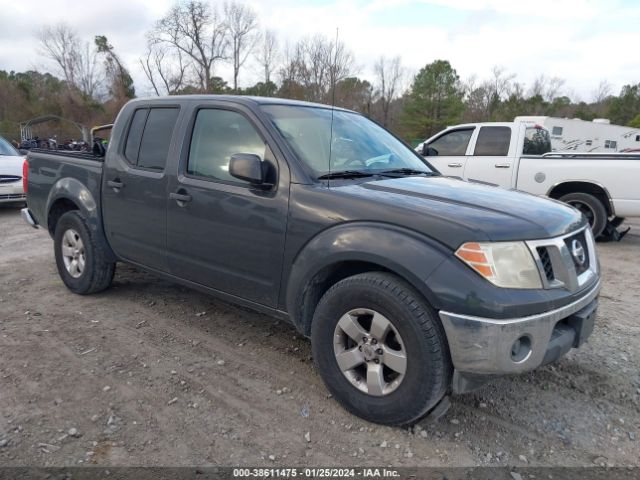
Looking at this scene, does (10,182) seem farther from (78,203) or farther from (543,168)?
(543,168)

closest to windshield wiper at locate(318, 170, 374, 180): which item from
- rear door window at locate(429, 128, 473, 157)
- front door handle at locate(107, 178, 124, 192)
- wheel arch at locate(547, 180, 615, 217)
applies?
front door handle at locate(107, 178, 124, 192)

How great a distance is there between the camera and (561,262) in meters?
2.56

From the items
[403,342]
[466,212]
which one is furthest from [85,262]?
[466,212]

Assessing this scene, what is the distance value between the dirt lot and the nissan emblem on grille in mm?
918

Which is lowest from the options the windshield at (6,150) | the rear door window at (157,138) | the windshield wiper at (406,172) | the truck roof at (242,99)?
the windshield at (6,150)

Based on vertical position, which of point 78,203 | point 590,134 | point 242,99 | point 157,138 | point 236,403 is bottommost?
point 236,403

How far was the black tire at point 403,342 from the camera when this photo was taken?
96.9 inches

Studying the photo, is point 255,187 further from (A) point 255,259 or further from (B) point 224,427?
(B) point 224,427

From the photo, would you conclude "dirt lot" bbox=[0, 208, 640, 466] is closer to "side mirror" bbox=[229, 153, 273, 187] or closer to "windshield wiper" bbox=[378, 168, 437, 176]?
"side mirror" bbox=[229, 153, 273, 187]

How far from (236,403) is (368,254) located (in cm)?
123

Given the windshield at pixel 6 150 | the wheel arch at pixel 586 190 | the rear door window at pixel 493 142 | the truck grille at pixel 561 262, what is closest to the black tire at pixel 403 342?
the truck grille at pixel 561 262

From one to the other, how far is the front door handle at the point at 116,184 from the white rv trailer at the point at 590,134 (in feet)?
83.0

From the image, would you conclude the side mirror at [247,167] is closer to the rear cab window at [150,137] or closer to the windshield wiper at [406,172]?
the windshield wiper at [406,172]

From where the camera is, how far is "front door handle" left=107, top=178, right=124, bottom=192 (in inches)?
161
